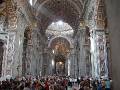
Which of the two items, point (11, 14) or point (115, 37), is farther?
point (11, 14)

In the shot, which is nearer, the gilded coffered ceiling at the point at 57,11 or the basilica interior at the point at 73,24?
the basilica interior at the point at 73,24

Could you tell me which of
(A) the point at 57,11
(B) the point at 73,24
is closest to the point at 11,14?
(A) the point at 57,11

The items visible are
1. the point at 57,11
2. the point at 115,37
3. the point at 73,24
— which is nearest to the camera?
the point at 115,37

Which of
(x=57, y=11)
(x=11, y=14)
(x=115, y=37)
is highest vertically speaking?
(x=57, y=11)

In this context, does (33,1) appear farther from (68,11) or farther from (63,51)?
(63,51)

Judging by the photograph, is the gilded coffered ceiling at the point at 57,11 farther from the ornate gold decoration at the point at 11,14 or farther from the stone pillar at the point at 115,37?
the stone pillar at the point at 115,37

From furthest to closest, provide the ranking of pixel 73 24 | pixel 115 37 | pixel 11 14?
pixel 73 24 → pixel 11 14 → pixel 115 37

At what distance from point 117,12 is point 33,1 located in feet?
76.7

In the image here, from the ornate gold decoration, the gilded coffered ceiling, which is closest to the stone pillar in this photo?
the ornate gold decoration

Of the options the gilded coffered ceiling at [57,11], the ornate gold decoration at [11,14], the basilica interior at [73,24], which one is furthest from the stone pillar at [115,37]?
the gilded coffered ceiling at [57,11]

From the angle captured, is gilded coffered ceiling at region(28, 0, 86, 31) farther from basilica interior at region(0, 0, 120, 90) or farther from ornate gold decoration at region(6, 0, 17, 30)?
ornate gold decoration at region(6, 0, 17, 30)

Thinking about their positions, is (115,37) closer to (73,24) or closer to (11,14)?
(11,14)

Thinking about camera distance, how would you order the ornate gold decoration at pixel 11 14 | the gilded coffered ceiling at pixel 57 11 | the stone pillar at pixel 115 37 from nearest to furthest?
1. the stone pillar at pixel 115 37
2. the ornate gold decoration at pixel 11 14
3. the gilded coffered ceiling at pixel 57 11

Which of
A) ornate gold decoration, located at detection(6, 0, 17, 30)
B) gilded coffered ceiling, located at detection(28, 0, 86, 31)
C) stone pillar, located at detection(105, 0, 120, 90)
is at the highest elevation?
gilded coffered ceiling, located at detection(28, 0, 86, 31)
